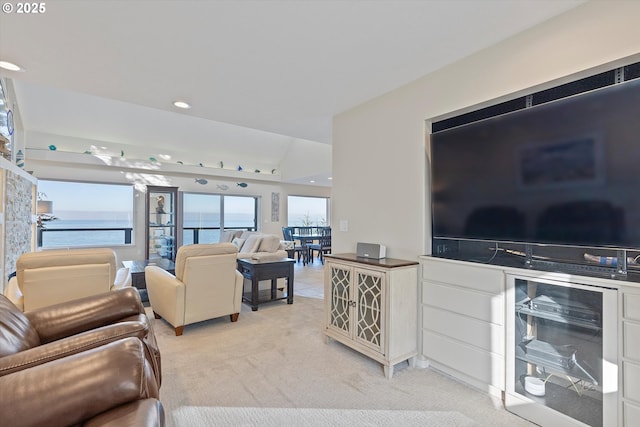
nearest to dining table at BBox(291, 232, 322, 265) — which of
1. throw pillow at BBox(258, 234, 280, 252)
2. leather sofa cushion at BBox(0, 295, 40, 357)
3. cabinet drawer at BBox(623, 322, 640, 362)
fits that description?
throw pillow at BBox(258, 234, 280, 252)

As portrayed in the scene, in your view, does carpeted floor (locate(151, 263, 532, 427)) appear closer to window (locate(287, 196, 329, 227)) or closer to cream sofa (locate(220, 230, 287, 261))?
cream sofa (locate(220, 230, 287, 261))

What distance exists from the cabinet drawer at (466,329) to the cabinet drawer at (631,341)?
58 centimetres

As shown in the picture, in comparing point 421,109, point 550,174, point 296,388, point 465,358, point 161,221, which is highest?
point 421,109

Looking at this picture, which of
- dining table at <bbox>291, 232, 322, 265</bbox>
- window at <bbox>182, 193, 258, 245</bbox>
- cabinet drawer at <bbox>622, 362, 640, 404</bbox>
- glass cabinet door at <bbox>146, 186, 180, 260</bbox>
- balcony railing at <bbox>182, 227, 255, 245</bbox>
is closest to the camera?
cabinet drawer at <bbox>622, 362, 640, 404</bbox>

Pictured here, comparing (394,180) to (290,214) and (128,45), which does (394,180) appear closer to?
(128,45)

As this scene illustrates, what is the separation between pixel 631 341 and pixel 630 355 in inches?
2.6

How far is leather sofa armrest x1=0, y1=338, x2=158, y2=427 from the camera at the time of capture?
0.83 metres

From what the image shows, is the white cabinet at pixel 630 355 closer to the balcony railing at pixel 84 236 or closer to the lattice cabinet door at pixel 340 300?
the lattice cabinet door at pixel 340 300

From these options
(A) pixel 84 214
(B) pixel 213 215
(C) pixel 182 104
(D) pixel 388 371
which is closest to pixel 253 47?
(C) pixel 182 104

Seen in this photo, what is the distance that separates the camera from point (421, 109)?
8.24 feet

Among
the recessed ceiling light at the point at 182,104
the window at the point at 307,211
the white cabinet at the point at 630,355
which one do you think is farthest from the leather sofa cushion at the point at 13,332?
the window at the point at 307,211

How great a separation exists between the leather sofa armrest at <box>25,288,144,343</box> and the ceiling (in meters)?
1.72

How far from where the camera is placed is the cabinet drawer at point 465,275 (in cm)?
197

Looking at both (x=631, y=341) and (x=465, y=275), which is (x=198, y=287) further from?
(x=631, y=341)
